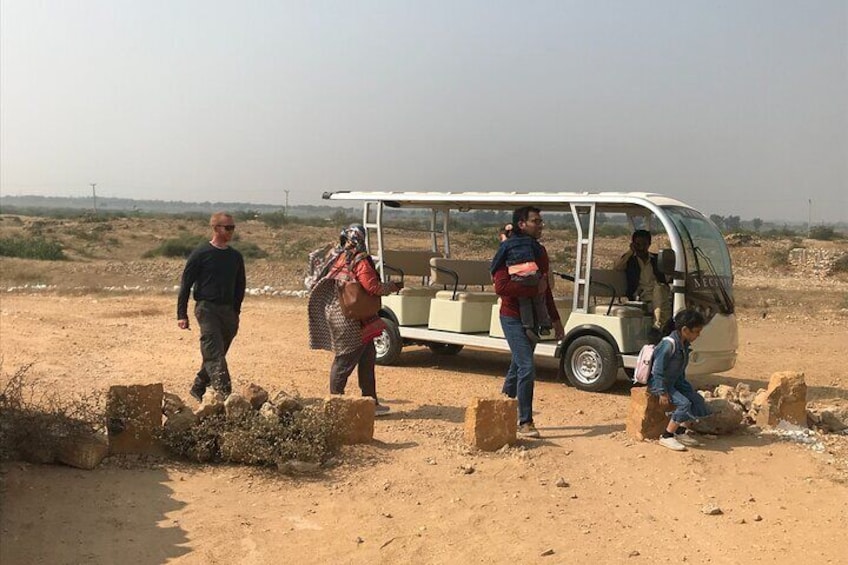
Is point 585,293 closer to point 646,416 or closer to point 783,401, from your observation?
point 783,401

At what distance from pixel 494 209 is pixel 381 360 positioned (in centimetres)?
251

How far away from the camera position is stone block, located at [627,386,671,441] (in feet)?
23.1

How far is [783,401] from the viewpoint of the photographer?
7762 mm

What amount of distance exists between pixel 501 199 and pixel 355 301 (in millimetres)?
3295

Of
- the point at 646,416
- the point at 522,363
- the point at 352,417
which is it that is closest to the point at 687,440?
the point at 646,416

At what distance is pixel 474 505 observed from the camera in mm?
5758

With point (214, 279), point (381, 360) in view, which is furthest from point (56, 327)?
point (214, 279)

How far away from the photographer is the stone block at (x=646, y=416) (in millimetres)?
7055

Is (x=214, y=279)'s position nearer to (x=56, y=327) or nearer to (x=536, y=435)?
(x=536, y=435)

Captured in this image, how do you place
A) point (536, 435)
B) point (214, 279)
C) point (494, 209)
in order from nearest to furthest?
point (536, 435) < point (214, 279) < point (494, 209)

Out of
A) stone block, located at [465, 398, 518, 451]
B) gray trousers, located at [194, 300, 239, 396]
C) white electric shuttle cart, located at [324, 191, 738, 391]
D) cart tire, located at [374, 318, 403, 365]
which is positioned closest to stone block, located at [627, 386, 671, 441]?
stone block, located at [465, 398, 518, 451]

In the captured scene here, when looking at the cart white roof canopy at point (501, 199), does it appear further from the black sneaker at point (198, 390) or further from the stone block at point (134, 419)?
the stone block at point (134, 419)

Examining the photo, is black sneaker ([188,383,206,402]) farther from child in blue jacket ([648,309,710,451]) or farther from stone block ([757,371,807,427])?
stone block ([757,371,807,427])

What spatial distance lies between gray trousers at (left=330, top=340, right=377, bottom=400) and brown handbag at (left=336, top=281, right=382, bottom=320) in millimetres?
297
